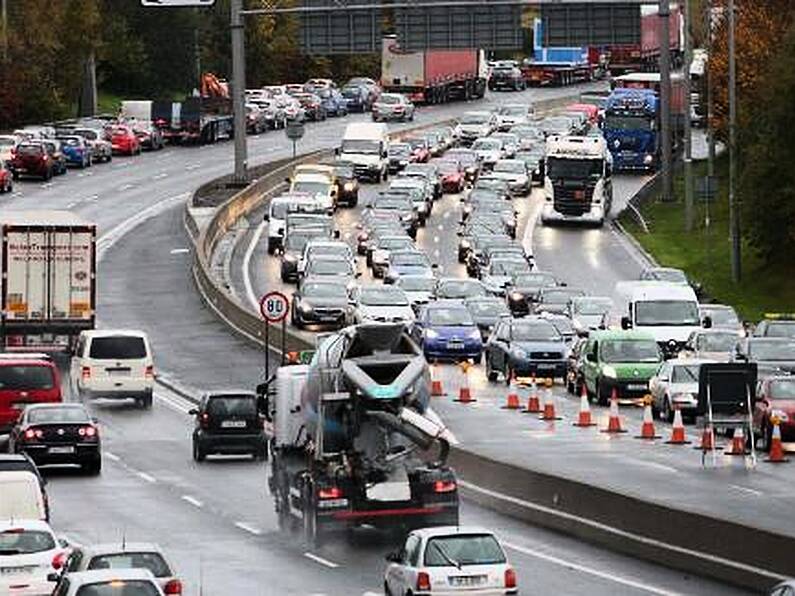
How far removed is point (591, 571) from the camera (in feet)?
113

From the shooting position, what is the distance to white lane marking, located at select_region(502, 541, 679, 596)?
106ft

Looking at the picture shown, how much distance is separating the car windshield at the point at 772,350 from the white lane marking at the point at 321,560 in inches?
794

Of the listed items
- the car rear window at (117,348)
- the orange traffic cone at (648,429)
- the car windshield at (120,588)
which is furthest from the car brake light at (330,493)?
the car rear window at (117,348)

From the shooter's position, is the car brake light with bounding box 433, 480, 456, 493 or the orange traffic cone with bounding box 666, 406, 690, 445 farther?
the orange traffic cone with bounding box 666, 406, 690, 445

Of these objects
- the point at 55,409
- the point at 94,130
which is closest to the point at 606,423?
the point at 55,409

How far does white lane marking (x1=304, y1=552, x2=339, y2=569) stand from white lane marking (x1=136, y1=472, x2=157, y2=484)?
10607 mm

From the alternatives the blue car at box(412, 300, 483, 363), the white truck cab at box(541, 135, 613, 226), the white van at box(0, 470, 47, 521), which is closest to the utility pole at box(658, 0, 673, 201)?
the white truck cab at box(541, 135, 613, 226)

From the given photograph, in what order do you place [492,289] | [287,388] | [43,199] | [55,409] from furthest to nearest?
[43,199], [492,289], [55,409], [287,388]

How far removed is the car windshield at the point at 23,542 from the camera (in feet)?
99.2

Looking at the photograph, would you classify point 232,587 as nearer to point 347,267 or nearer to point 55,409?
point 55,409

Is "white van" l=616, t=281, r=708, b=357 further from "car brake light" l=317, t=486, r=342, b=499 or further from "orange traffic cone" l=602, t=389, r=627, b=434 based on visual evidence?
"car brake light" l=317, t=486, r=342, b=499

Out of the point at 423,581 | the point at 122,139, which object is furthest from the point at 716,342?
the point at 122,139

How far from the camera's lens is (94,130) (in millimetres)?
125000

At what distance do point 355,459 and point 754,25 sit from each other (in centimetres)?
7132
